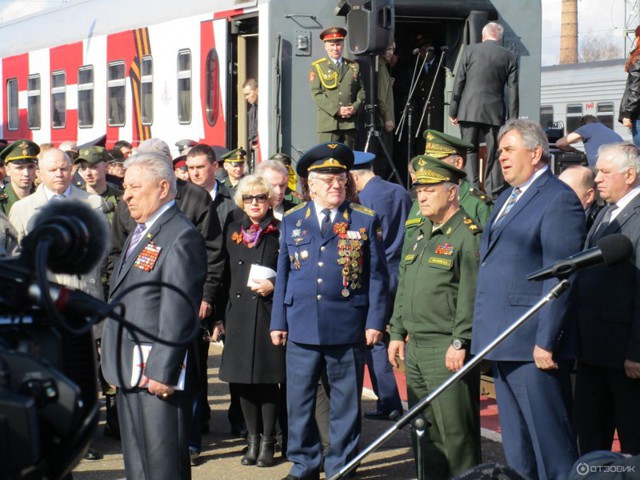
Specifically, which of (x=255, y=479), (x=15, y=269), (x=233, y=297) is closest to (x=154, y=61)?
(x=233, y=297)

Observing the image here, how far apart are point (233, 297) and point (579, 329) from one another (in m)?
2.43

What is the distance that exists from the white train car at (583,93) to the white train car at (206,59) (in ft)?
28.5

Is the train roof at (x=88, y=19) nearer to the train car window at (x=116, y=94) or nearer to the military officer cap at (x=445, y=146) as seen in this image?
the train car window at (x=116, y=94)

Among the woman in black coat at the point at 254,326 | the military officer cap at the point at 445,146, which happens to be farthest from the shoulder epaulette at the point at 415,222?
the military officer cap at the point at 445,146

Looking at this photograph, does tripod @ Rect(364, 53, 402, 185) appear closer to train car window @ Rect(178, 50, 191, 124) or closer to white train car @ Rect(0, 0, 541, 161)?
white train car @ Rect(0, 0, 541, 161)

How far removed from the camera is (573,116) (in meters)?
23.0

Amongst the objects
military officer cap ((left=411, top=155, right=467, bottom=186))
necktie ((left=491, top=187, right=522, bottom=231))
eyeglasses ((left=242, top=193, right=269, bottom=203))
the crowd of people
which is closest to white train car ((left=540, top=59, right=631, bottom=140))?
the crowd of people

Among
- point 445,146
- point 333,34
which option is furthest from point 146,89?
point 445,146

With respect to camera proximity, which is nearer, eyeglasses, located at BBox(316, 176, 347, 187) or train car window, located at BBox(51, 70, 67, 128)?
eyeglasses, located at BBox(316, 176, 347, 187)

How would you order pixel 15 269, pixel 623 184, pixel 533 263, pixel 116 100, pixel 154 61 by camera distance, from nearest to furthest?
pixel 15 269 < pixel 533 263 < pixel 623 184 < pixel 154 61 < pixel 116 100

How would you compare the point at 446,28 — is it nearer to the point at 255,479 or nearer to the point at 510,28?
the point at 510,28

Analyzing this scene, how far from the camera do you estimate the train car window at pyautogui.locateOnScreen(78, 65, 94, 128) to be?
18.2m

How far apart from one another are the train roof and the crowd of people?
5.82 m

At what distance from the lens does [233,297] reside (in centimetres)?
754
